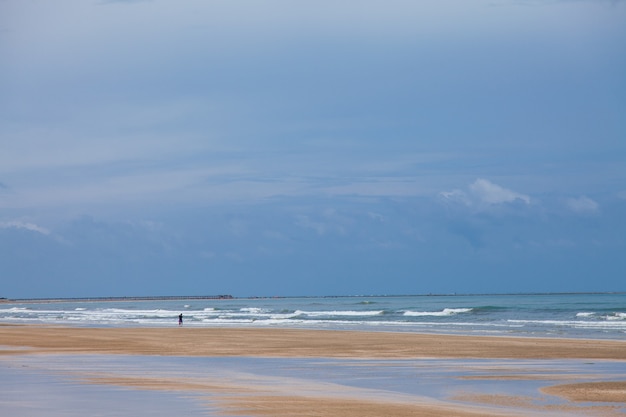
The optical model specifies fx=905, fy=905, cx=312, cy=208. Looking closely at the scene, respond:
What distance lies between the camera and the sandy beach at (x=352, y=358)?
44.7 feet

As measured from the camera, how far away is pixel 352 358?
82.2ft

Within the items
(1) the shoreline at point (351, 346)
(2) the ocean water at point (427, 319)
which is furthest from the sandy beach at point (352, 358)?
(2) the ocean water at point (427, 319)

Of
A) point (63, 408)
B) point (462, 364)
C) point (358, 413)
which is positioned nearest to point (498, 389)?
point (358, 413)

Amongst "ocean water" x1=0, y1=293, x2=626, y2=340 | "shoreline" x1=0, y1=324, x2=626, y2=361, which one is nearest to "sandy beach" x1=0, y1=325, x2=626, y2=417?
"shoreline" x1=0, y1=324, x2=626, y2=361

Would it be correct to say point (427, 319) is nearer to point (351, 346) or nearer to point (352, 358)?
point (351, 346)

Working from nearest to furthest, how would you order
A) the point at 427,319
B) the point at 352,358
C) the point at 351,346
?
Answer: the point at 352,358 → the point at 351,346 → the point at 427,319

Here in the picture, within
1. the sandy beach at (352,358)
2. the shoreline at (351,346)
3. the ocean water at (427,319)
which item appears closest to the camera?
the sandy beach at (352,358)

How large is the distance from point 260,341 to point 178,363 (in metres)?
11.8

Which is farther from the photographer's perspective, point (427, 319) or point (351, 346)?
point (427, 319)

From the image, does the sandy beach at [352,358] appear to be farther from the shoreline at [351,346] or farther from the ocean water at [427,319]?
the ocean water at [427,319]

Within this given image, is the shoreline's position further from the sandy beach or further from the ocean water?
the ocean water

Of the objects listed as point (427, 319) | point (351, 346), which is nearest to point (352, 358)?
point (351, 346)

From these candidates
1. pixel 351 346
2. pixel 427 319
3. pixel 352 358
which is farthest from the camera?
pixel 427 319

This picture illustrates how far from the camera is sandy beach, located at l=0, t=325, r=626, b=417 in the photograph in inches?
536
